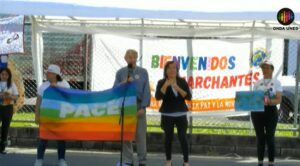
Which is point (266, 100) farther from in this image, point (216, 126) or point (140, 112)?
point (216, 126)

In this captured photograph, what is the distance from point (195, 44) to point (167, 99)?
9.01ft

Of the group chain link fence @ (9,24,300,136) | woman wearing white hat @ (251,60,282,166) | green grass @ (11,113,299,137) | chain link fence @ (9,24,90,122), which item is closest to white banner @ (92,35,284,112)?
chain link fence @ (9,24,300,136)

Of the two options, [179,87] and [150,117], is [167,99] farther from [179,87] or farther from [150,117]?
[150,117]

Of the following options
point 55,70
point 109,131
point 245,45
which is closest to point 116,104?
point 109,131

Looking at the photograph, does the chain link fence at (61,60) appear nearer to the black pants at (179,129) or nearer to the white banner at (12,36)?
the white banner at (12,36)

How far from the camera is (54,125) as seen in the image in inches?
396

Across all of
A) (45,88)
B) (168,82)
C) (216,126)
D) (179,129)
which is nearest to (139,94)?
(168,82)

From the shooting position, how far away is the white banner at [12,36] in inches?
505

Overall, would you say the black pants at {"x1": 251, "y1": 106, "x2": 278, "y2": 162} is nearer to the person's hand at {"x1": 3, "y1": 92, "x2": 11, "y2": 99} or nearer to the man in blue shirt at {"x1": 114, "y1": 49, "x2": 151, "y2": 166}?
the man in blue shirt at {"x1": 114, "y1": 49, "x2": 151, "y2": 166}

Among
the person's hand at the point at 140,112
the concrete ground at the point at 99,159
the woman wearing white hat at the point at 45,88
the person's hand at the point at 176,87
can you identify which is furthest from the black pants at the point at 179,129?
the woman wearing white hat at the point at 45,88

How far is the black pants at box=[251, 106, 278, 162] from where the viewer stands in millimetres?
10375

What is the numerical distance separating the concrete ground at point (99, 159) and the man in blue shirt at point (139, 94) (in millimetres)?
829

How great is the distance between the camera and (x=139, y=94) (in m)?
10.3

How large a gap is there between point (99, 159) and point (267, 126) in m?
3.14
